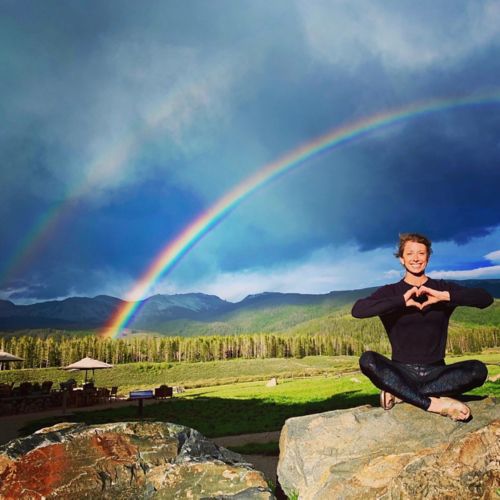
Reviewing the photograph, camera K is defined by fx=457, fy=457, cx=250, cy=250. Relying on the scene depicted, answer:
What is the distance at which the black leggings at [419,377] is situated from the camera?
15.9 feet

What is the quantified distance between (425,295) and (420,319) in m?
0.31

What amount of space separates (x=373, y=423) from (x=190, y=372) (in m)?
74.7

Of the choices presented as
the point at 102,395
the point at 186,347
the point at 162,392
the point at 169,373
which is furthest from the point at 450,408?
the point at 186,347

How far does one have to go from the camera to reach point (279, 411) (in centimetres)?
2153

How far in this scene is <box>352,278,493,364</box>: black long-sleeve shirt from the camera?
488 centimetres

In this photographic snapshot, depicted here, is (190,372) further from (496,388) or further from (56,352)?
(496,388)

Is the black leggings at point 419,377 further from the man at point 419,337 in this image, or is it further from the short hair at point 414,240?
the short hair at point 414,240

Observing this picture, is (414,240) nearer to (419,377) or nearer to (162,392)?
(419,377)

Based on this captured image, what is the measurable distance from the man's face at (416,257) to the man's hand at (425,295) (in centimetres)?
29

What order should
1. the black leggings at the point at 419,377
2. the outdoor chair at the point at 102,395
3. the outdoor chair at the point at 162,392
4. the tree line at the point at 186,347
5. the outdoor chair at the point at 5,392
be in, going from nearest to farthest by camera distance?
the black leggings at the point at 419,377, the outdoor chair at the point at 5,392, the outdoor chair at the point at 102,395, the outdoor chair at the point at 162,392, the tree line at the point at 186,347

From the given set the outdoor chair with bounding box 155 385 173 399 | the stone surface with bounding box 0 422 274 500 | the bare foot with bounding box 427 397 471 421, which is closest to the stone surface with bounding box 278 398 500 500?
the bare foot with bounding box 427 397 471 421

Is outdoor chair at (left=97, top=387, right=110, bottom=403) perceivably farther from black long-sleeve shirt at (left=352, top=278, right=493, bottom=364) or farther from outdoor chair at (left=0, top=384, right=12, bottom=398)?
black long-sleeve shirt at (left=352, top=278, right=493, bottom=364)

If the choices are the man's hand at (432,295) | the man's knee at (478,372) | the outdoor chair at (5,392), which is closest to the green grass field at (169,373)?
the outdoor chair at (5,392)

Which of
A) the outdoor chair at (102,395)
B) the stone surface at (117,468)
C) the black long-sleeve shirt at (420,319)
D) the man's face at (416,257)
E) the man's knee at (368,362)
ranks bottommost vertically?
the outdoor chair at (102,395)
